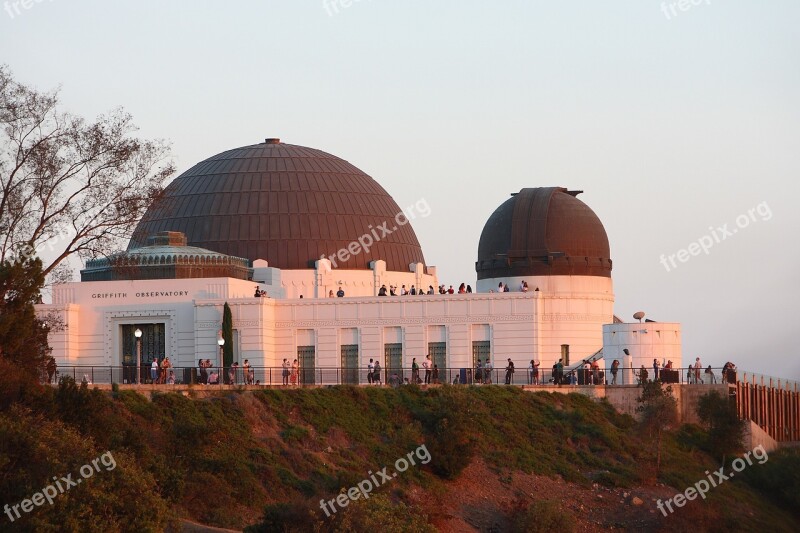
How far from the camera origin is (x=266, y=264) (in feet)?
260

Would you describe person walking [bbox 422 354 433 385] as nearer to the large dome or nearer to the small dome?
the small dome

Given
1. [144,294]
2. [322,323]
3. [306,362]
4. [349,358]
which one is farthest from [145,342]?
[349,358]

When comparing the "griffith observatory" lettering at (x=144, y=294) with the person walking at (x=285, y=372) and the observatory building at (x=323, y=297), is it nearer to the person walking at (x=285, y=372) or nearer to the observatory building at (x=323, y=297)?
the observatory building at (x=323, y=297)

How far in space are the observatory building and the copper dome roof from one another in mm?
65

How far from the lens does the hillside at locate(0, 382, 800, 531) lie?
4194 centimetres

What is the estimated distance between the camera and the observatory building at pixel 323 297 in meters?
71.1

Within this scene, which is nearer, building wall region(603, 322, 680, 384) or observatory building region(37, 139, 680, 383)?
building wall region(603, 322, 680, 384)

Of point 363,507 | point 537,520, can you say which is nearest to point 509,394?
point 537,520

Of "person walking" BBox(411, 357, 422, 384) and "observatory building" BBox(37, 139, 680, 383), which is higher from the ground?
"observatory building" BBox(37, 139, 680, 383)

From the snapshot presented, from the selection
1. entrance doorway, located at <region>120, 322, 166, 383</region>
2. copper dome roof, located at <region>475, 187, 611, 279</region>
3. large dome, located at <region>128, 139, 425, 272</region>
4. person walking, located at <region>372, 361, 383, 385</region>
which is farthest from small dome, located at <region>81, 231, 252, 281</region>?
copper dome roof, located at <region>475, 187, 611, 279</region>

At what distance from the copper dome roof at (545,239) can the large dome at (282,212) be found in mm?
7203

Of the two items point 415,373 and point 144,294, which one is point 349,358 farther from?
point 144,294

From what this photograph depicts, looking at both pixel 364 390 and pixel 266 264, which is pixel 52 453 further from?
pixel 266 264

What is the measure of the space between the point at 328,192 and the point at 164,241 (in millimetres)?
11139
